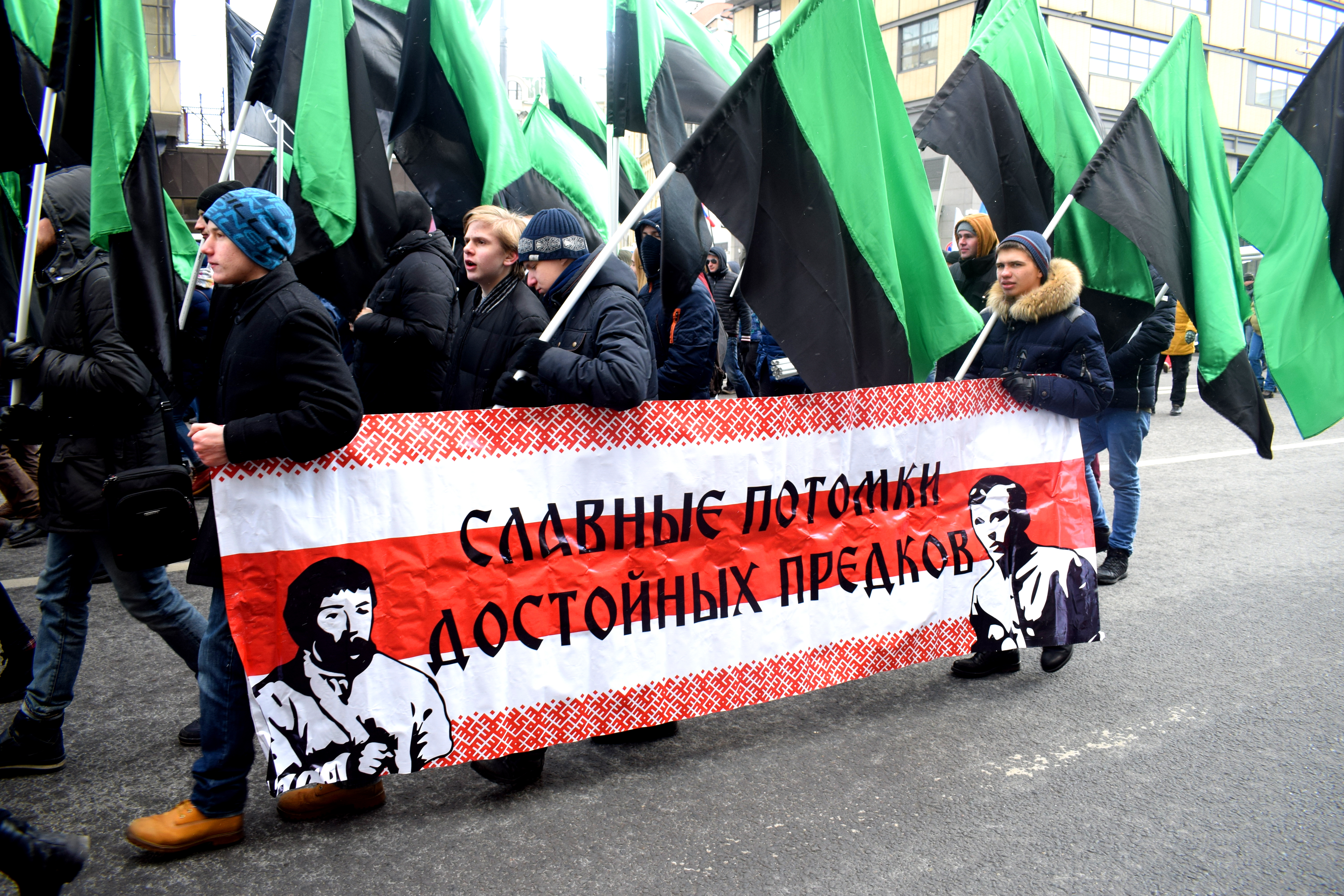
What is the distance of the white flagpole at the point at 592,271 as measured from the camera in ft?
11.3

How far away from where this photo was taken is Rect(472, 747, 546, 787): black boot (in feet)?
10.8

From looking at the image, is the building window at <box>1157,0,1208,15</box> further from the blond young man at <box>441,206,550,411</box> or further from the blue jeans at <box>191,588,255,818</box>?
the blue jeans at <box>191,588,255,818</box>

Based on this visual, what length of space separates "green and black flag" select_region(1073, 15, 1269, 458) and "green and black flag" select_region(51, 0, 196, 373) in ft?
12.6

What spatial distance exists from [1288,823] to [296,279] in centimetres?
345

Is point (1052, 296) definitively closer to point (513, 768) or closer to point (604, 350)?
point (604, 350)

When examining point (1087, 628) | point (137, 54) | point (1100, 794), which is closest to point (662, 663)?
point (1100, 794)

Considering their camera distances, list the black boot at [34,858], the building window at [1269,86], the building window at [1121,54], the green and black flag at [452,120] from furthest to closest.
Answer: the building window at [1269,86]
the building window at [1121,54]
the green and black flag at [452,120]
the black boot at [34,858]

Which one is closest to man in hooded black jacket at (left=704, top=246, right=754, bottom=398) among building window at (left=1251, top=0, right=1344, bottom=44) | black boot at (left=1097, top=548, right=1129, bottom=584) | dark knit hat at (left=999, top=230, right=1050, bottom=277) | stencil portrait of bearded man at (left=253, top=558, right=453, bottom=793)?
black boot at (left=1097, top=548, right=1129, bottom=584)

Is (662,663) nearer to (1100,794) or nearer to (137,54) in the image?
(1100,794)

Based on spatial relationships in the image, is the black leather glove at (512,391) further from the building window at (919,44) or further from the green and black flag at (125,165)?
the building window at (919,44)

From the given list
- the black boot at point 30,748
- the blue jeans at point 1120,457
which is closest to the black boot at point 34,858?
the black boot at point 30,748

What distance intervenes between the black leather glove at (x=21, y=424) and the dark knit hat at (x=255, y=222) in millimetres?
1065

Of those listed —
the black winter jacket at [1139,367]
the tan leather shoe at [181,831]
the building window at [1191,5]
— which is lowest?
the tan leather shoe at [181,831]

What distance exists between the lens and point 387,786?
11.1 ft
